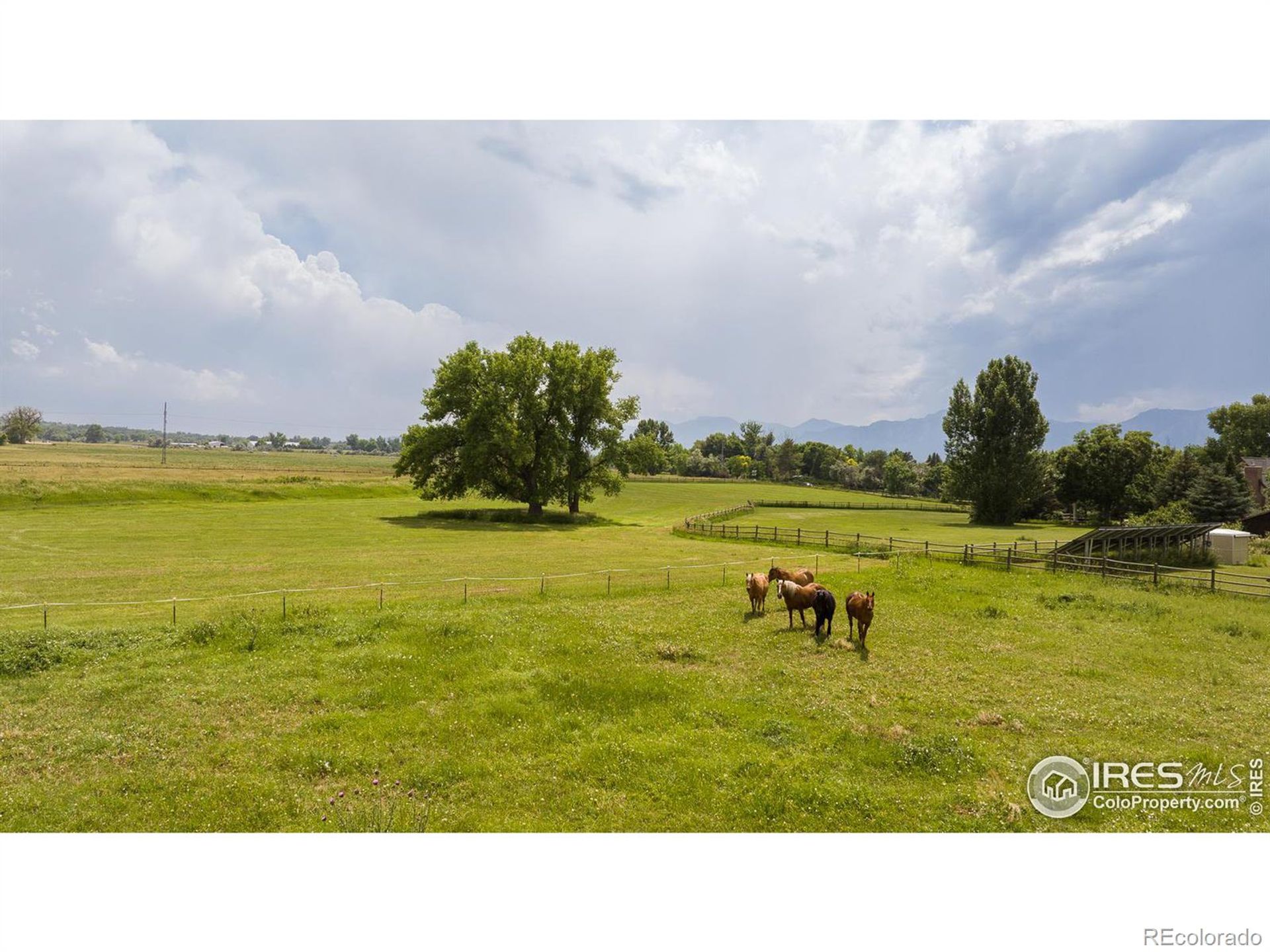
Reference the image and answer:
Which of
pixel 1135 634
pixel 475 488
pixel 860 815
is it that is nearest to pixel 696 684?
pixel 860 815

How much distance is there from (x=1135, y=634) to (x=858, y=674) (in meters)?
11.1

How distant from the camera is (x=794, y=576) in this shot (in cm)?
2405

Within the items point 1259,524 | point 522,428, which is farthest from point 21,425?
point 1259,524

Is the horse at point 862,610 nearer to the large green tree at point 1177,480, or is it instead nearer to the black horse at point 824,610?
the black horse at point 824,610

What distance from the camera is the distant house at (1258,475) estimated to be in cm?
6801

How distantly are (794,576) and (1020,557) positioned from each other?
1734 cm

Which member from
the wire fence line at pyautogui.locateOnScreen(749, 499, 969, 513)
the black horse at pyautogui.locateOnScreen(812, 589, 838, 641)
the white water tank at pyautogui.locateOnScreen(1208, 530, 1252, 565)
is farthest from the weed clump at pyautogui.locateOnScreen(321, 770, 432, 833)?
the wire fence line at pyautogui.locateOnScreen(749, 499, 969, 513)

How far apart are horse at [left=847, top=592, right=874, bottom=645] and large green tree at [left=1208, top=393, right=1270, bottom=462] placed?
10497cm

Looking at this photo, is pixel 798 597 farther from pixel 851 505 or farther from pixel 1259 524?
pixel 851 505

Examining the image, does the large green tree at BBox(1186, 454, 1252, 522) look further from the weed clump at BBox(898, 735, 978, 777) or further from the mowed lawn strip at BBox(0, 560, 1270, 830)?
the weed clump at BBox(898, 735, 978, 777)

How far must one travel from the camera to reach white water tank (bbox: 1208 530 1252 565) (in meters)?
34.2

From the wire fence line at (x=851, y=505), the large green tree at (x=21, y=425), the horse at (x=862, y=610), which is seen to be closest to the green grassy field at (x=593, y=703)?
the horse at (x=862, y=610)

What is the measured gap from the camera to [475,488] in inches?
2415

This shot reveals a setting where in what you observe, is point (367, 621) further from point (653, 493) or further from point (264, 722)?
point (653, 493)
